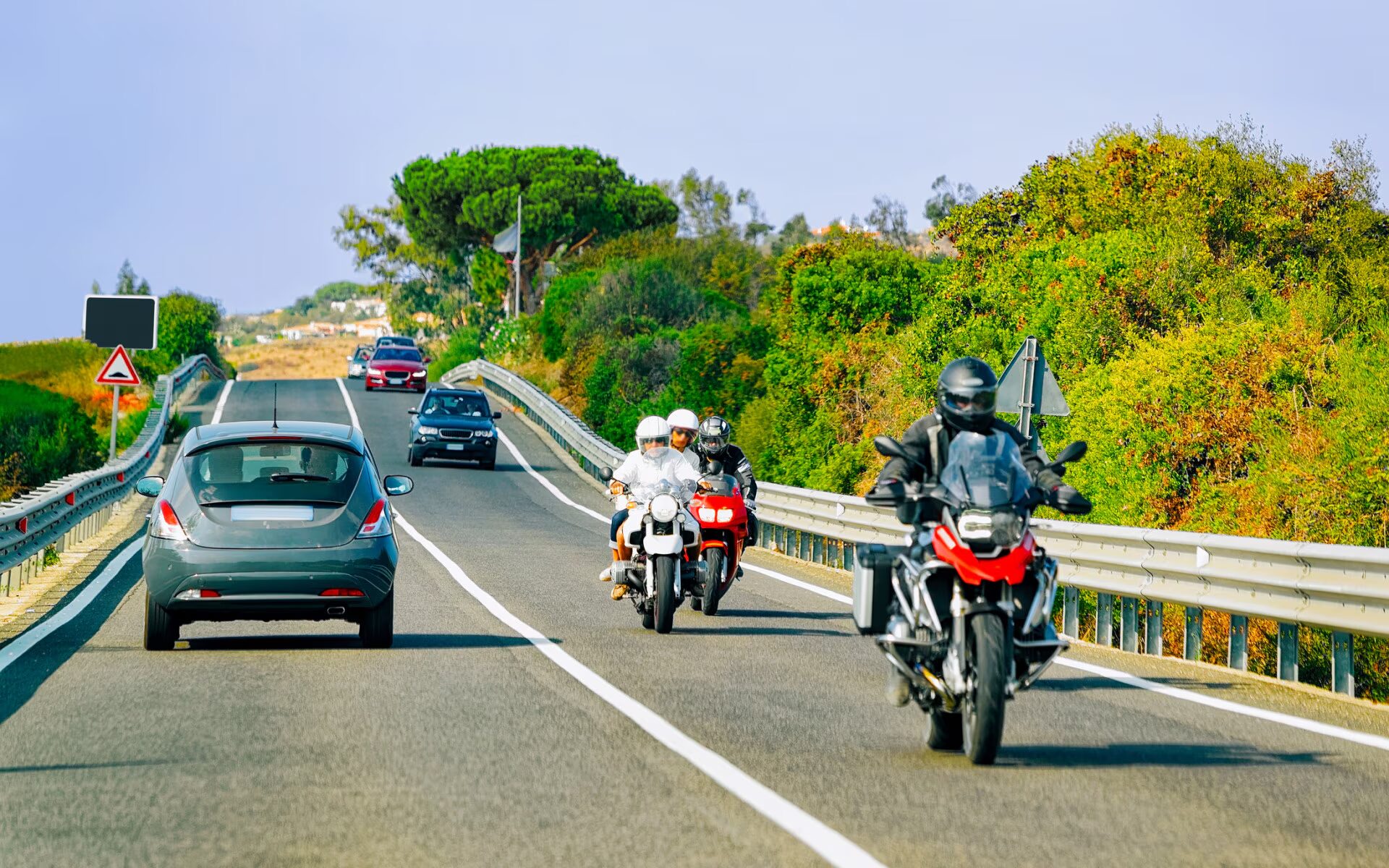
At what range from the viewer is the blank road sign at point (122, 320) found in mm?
35469

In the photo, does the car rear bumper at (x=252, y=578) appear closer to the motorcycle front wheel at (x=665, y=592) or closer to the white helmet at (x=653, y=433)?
the motorcycle front wheel at (x=665, y=592)

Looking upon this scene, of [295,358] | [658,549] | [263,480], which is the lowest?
[658,549]

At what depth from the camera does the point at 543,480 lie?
37.7m

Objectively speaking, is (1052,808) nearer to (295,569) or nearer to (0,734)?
(0,734)

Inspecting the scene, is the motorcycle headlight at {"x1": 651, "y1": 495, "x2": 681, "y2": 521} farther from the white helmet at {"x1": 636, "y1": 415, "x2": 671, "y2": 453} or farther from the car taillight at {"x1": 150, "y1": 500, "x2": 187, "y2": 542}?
the car taillight at {"x1": 150, "y1": 500, "x2": 187, "y2": 542}

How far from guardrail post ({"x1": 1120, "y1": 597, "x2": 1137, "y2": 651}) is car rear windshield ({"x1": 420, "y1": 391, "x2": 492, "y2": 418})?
85.1 ft

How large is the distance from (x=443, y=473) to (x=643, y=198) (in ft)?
171

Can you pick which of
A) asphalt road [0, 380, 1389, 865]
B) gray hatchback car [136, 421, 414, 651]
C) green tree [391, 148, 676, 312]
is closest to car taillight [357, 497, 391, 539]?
gray hatchback car [136, 421, 414, 651]

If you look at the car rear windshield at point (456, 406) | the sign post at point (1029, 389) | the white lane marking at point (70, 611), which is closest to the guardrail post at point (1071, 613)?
the sign post at point (1029, 389)

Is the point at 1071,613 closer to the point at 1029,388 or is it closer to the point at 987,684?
the point at 1029,388

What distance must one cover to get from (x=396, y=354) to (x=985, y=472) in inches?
2166

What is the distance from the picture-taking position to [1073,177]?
54.6 metres

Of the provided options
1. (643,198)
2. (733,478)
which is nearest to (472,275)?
(643,198)

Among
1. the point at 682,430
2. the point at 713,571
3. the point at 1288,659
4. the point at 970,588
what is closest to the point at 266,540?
the point at 682,430
